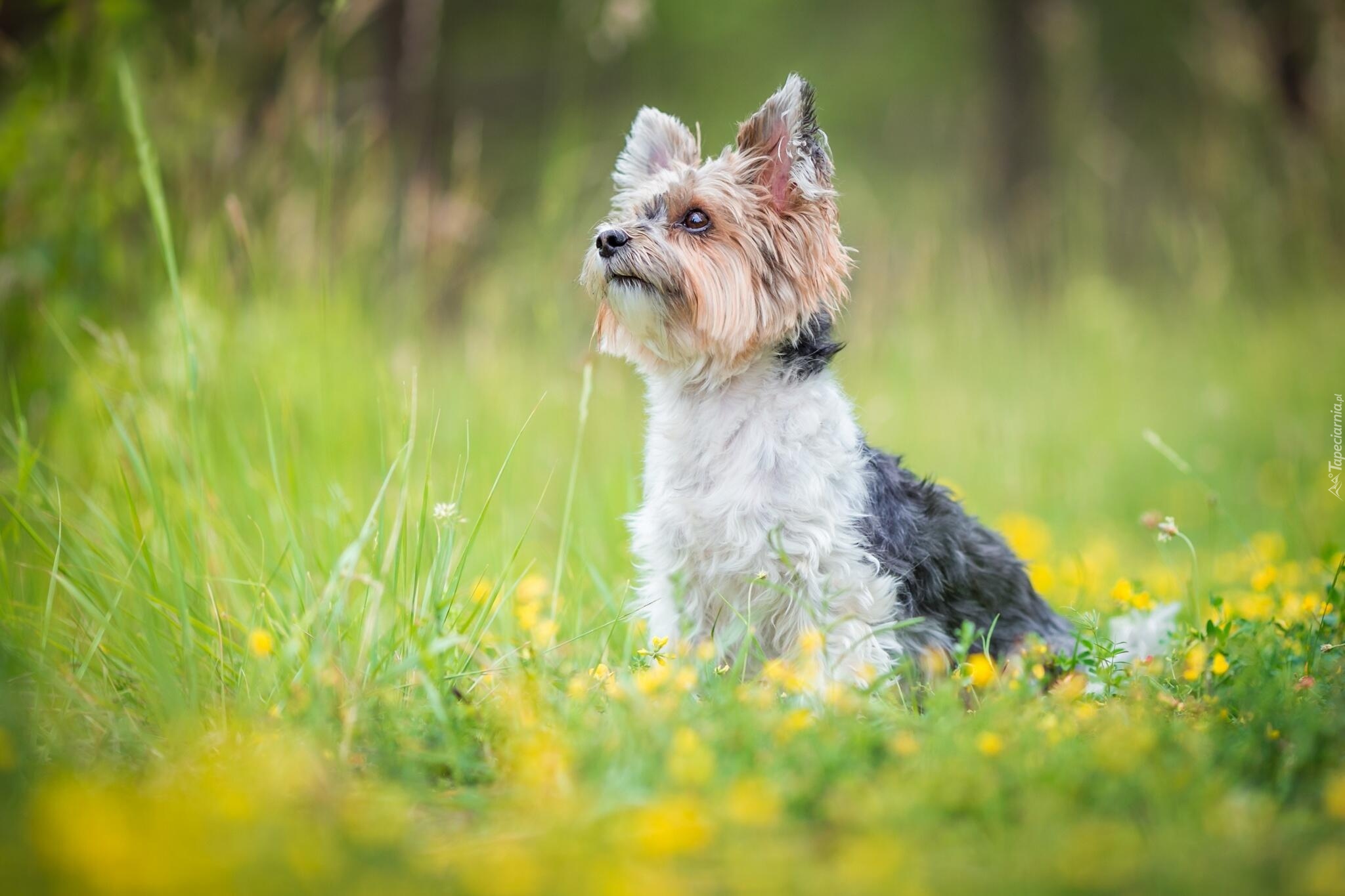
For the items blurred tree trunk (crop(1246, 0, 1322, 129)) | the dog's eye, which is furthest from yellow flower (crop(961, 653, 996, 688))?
blurred tree trunk (crop(1246, 0, 1322, 129))

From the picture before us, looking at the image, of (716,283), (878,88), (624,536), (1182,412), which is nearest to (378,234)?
(624,536)

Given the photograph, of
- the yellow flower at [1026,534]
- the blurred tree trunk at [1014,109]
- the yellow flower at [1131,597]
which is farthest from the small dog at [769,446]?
the blurred tree trunk at [1014,109]

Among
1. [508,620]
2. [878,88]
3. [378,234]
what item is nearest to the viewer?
[508,620]

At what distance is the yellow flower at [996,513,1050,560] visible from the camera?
516 centimetres

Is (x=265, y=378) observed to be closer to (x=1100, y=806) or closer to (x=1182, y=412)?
(x=1100, y=806)

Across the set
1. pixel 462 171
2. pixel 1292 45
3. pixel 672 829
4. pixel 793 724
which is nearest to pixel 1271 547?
pixel 793 724

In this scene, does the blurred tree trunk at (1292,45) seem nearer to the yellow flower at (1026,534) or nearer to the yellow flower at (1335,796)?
the yellow flower at (1026,534)

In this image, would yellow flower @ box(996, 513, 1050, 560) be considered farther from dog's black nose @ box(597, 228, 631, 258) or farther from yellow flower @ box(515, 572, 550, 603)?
dog's black nose @ box(597, 228, 631, 258)

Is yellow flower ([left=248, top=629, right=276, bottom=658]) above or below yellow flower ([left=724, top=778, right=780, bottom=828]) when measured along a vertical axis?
below

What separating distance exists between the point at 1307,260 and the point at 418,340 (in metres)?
5.88

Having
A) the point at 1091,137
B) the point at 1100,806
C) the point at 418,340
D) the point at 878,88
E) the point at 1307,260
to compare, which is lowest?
the point at 1100,806

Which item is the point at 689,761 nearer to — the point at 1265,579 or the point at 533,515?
the point at 533,515

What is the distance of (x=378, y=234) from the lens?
6160 mm

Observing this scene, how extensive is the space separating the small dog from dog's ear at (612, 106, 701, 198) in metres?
0.21
